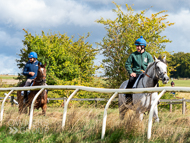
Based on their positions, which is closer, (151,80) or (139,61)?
(151,80)

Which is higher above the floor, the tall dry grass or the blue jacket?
the blue jacket

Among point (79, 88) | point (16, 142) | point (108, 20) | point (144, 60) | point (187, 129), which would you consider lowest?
point (16, 142)

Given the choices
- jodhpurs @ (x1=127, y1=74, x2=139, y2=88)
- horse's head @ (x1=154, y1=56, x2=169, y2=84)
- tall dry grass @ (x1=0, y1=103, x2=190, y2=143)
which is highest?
horse's head @ (x1=154, y1=56, x2=169, y2=84)

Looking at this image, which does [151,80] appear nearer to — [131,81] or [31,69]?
[131,81]

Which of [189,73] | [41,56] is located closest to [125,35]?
[41,56]

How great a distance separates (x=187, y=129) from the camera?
4.64 metres

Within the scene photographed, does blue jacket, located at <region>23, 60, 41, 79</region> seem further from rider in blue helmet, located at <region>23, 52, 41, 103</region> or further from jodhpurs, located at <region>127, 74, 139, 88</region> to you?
jodhpurs, located at <region>127, 74, 139, 88</region>

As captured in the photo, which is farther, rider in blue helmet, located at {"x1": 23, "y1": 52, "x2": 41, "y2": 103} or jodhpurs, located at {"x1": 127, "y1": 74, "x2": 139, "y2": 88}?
rider in blue helmet, located at {"x1": 23, "y1": 52, "x2": 41, "y2": 103}

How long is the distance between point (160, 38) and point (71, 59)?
798cm

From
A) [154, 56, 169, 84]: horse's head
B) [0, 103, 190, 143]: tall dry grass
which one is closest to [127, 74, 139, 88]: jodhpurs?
[154, 56, 169, 84]: horse's head

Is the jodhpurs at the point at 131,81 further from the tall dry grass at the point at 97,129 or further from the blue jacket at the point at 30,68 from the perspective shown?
the blue jacket at the point at 30,68

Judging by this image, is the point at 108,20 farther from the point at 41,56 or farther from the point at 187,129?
the point at 187,129

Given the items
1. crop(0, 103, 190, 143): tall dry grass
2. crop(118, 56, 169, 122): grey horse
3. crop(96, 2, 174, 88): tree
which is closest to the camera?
crop(0, 103, 190, 143): tall dry grass

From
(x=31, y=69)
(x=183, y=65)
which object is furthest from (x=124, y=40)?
(x=183, y=65)
